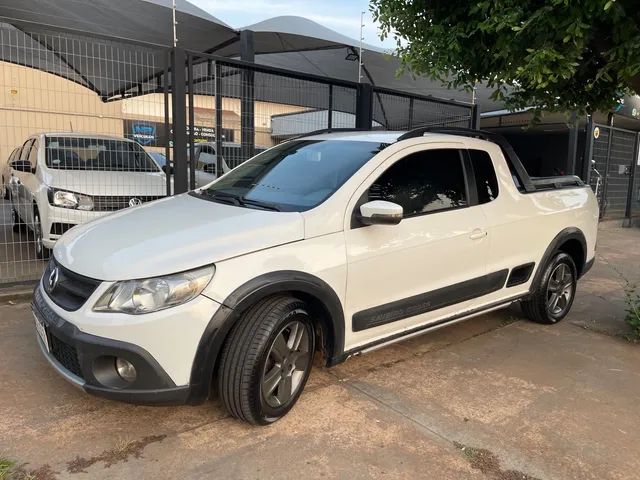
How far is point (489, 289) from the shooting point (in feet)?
13.5

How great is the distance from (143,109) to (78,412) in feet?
14.2

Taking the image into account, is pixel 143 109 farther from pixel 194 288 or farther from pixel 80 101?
pixel 194 288

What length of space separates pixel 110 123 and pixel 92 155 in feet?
1.65

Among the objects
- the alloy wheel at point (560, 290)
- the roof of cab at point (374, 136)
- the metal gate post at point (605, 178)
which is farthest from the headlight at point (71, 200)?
the metal gate post at point (605, 178)

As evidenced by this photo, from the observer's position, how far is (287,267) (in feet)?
9.32

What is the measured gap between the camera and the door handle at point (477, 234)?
386 cm

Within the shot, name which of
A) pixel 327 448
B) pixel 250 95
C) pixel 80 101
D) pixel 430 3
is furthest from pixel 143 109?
pixel 327 448

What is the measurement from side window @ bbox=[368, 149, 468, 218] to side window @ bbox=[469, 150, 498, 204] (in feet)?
0.58

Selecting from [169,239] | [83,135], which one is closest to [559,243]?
[169,239]

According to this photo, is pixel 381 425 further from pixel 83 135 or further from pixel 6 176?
pixel 6 176

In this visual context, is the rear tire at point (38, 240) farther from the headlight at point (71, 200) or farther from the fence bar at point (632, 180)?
the fence bar at point (632, 180)

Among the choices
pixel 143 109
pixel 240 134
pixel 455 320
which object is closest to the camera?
pixel 455 320

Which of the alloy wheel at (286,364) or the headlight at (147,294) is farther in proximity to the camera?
the alloy wheel at (286,364)

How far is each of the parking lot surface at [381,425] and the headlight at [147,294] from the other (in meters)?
0.78
